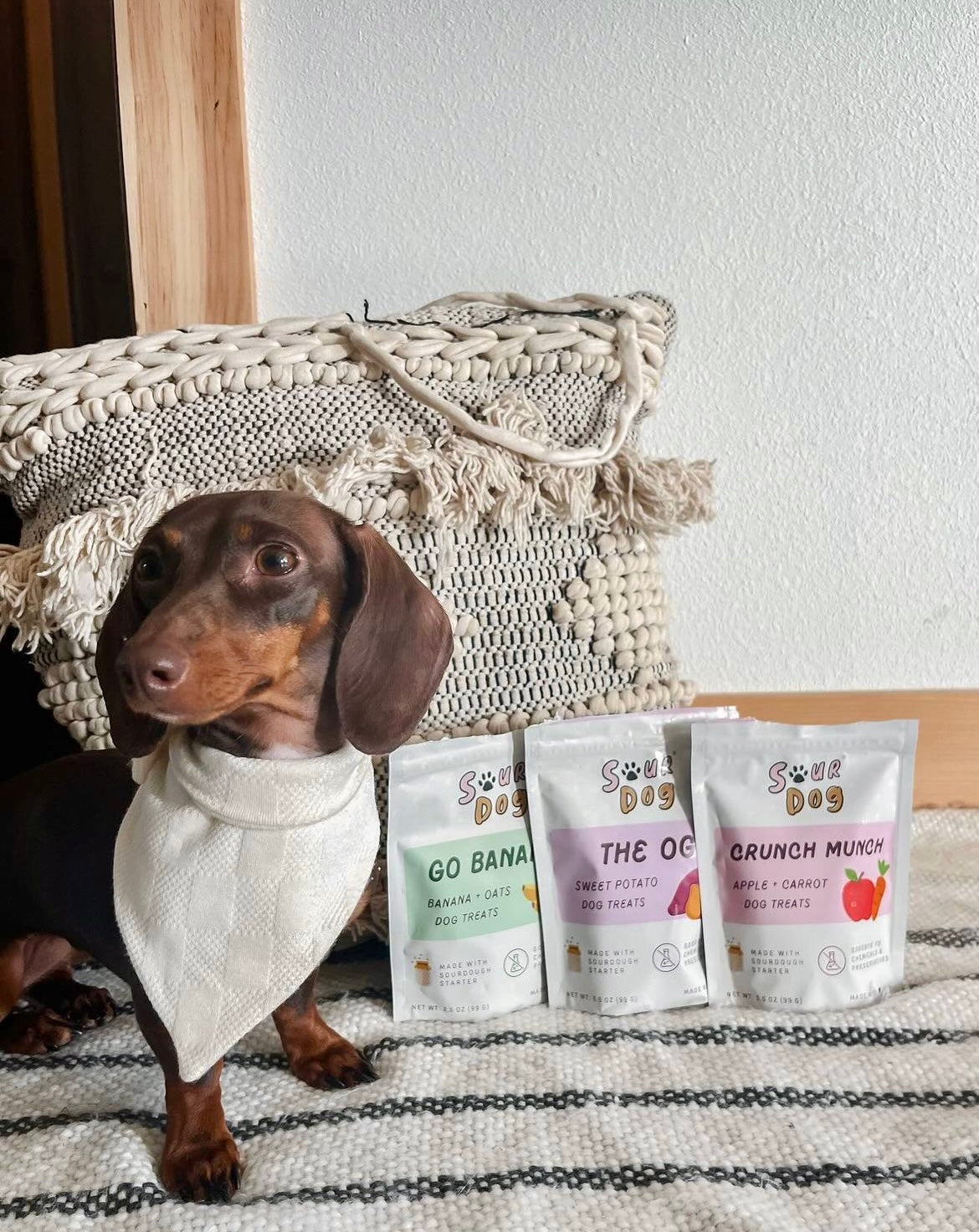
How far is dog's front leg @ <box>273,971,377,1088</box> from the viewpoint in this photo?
0.77m

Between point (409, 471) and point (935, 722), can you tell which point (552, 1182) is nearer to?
point (409, 471)

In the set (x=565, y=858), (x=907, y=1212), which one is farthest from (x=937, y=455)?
(x=907, y=1212)

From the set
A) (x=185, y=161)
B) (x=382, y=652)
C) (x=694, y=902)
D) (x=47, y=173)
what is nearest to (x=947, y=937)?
(x=694, y=902)

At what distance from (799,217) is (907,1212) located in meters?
1.06

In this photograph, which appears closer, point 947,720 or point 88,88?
point 88,88

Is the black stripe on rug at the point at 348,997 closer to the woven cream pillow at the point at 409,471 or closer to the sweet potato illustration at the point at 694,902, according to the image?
the woven cream pillow at the point at 409,471

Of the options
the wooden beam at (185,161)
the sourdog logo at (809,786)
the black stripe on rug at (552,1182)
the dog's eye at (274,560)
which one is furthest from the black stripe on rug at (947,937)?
the wooden beam at (185,161)

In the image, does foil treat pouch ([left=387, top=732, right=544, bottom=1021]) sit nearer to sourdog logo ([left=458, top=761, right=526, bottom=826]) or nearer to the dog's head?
sourdog logo ([left=458, top=761, right=526, bottom=826])

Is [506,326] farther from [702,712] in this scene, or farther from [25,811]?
[25,811]

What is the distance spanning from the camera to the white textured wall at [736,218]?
47.5 inches

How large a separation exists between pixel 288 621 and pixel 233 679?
66 millimetres

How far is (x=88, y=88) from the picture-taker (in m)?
1.13

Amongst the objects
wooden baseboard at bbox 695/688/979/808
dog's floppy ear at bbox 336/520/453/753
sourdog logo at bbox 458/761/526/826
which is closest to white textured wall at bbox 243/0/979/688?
wooden baseboard at bbox 695/688/979/808

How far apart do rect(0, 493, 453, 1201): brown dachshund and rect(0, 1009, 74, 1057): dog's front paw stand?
0.10 meters
